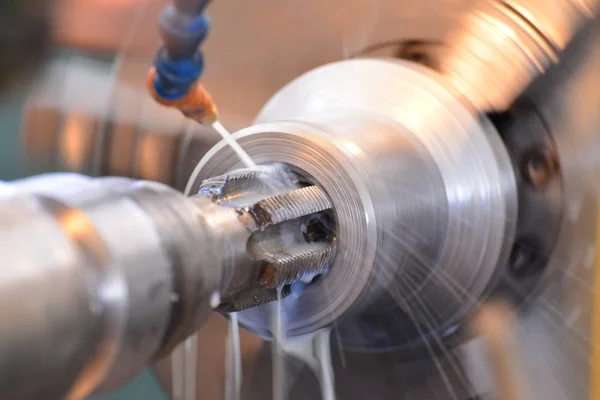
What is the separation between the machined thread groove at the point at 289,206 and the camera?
28 centimetres

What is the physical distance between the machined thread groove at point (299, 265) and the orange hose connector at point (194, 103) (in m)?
0.08

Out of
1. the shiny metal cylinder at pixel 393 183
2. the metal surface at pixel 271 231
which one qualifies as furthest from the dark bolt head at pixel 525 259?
the metal surface at pixel 271 231

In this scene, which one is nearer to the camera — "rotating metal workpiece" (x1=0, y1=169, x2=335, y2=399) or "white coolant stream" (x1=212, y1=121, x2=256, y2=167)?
"rotating metal workpiece" (x1=0, y1=169, x2=335, y2=399)

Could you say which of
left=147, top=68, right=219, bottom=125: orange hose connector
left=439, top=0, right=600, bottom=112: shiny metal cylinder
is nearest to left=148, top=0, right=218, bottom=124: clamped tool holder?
left=147, top=68, right=219, bottom=125: orange hose connector

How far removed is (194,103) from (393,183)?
0.10 m

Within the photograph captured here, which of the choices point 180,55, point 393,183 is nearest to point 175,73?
point 180,55

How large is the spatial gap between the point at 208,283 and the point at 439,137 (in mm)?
175

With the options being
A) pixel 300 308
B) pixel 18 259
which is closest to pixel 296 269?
pixel 300 308

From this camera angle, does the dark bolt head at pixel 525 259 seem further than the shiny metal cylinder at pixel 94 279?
Yes

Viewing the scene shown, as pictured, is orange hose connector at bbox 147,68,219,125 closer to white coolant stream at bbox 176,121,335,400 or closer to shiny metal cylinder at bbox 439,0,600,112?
white coolant stream at bbox 176,121,335,400

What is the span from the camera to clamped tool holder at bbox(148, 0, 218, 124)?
0.26 metres

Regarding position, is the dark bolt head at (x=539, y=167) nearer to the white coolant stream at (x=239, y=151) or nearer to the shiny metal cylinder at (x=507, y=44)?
the shiny metal cylinder at (x=507, y=44)

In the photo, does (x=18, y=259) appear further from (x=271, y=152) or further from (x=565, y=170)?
(x=565, y=170)

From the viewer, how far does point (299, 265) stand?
0.29m
